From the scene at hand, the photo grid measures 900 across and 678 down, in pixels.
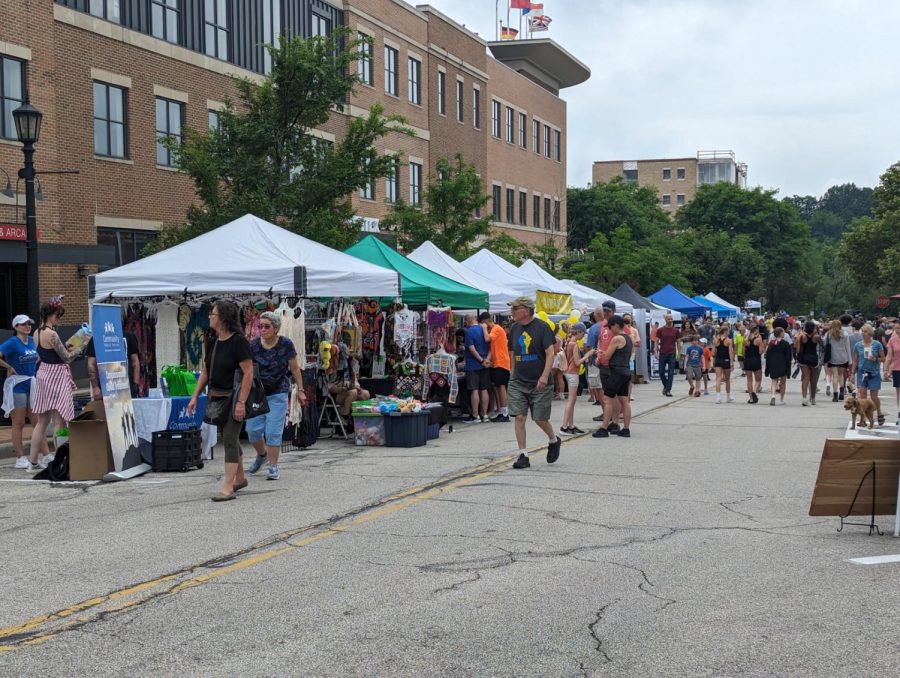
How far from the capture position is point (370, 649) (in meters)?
5.13

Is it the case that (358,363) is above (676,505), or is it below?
above

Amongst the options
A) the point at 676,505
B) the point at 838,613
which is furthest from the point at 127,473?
the point at 838,613

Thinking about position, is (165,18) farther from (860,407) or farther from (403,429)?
(860,407)

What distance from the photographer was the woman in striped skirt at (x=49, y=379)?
464 inches

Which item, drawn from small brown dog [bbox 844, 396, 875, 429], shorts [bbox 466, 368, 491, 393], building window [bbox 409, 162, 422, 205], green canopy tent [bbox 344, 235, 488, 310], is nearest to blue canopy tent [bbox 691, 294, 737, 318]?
building window [bbox 409, 162, 422, 205]

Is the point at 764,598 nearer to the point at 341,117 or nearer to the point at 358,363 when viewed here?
the point at 358,363

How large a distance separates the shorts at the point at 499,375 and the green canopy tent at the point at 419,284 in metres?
1.24

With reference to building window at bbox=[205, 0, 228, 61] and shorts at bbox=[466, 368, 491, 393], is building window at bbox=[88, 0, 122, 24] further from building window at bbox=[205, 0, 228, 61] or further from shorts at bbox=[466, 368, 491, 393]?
shorts at bbox=[466, 368, 491, 393]

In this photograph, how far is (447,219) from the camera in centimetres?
3203

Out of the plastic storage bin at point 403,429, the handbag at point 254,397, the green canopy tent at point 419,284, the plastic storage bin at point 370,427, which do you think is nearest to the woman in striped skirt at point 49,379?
the handbag at point 254,397

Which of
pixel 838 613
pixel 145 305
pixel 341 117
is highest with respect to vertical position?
pixel 341 117

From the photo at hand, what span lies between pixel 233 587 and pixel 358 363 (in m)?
9.61

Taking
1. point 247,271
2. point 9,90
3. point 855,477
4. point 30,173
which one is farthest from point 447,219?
point 855,477

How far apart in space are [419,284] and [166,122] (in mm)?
13472
